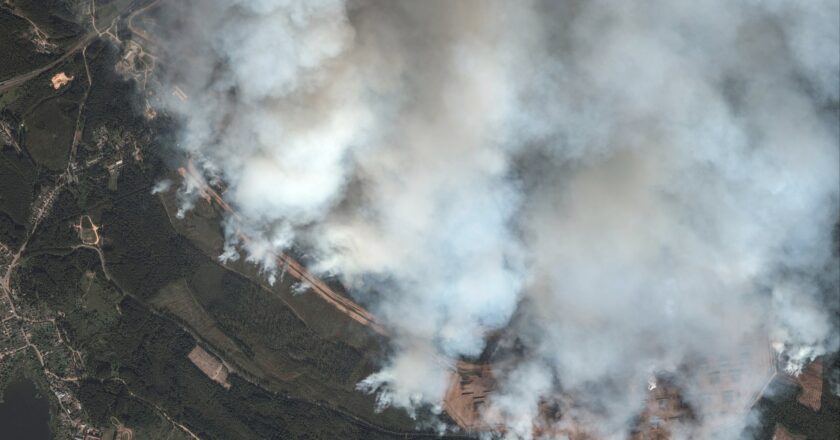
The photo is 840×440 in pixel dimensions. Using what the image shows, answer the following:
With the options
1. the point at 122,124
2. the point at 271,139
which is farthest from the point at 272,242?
the point at 122,124

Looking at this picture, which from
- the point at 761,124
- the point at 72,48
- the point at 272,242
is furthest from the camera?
the point at 72,48

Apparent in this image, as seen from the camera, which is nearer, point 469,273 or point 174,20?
point 469,273

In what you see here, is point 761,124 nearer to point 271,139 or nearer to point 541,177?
point 541,177

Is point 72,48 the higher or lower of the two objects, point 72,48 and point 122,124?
the higher

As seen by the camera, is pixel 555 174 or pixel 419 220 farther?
pixel 419 220

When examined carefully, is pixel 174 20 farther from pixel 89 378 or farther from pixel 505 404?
pixel 505 404

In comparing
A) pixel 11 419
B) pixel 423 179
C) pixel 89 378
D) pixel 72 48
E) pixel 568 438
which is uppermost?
pixel 72 48

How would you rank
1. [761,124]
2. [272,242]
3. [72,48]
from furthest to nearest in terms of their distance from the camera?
[72,48] → [272,242] → [761,124]

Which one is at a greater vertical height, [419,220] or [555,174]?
[555,174]
